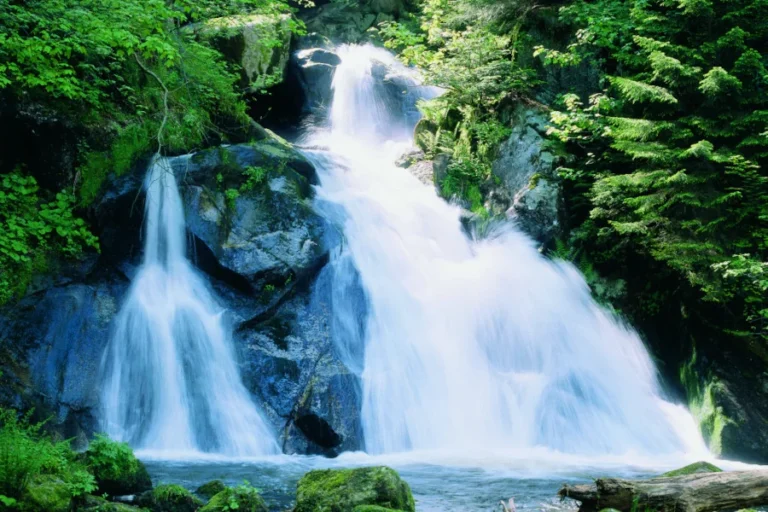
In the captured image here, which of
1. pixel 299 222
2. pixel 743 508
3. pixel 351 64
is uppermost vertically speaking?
pixel 351 64

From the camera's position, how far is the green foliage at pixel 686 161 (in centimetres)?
903

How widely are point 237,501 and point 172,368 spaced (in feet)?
13.1

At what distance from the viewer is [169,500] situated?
16.3 ft

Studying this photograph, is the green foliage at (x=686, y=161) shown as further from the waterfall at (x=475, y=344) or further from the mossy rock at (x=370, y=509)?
the mossy rock at (x=370, y=509)

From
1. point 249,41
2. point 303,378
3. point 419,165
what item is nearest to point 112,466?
point 303,378

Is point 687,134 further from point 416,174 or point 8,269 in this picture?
point 8,269

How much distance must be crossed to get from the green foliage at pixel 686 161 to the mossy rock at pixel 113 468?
25.6ft

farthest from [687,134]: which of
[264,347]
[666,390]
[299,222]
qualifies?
[264,347]

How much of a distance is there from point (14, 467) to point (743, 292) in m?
9.50

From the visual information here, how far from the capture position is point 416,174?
46.3 ft

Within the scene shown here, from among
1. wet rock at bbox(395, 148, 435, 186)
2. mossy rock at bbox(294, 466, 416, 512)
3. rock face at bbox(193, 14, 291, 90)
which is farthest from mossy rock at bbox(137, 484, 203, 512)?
wet rock at bbox(395, 148, 435, 186)

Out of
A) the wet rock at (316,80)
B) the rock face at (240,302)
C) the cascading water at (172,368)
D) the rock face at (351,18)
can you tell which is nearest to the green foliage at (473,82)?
the rock face at (240,302)

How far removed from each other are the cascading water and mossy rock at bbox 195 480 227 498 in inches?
80.1

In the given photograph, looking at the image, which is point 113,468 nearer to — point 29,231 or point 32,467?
point 32,467
